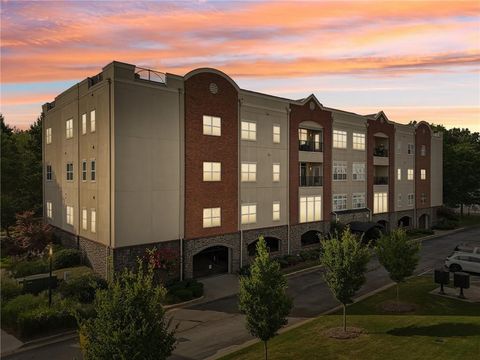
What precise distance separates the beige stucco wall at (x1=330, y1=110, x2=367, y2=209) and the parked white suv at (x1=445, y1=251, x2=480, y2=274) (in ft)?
46.7

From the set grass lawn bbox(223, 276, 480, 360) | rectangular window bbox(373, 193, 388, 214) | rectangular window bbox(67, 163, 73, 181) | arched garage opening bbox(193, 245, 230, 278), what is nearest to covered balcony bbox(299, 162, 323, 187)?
arched garage opening bbox(193, 245, 230, 278)

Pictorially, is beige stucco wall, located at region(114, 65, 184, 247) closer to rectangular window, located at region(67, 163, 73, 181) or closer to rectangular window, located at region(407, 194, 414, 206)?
rectangular window, located at region(67, 163, 73, 181)

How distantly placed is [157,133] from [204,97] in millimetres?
5274

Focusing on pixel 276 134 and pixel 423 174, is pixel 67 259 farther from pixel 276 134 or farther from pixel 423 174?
pixel 423 174

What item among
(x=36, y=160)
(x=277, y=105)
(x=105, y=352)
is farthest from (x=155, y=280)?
(x=36, y=160)

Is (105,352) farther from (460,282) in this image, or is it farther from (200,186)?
(460,282)

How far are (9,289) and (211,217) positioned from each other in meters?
14.5

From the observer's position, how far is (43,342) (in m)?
18.6

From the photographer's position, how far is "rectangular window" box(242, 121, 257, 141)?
33059mm

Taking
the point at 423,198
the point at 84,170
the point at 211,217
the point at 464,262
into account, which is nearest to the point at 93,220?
the point at 84,170

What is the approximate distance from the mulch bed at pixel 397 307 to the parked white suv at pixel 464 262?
10.8 metres

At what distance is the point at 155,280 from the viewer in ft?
87.3

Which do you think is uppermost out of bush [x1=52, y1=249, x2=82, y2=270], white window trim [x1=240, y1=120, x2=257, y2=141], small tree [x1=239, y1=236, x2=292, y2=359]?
white window trim [x1=240, y1=120, x2=257, y2=141]

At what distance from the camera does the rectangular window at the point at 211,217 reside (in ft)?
98.7
